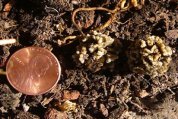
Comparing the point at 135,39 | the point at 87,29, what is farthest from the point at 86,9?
the point at 135,39

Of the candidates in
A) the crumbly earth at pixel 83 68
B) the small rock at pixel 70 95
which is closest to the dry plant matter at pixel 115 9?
the crumbly earth at pixel 83 68

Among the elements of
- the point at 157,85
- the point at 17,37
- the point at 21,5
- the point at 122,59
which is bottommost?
the point at 157,85

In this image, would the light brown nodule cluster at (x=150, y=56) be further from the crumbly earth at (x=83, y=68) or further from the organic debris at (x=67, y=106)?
the organic debris at (x=67, y=106)

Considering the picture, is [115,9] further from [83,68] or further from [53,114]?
[53,114]

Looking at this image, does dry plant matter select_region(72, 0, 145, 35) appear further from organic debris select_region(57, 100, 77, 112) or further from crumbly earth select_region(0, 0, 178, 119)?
organic debris select_region(57, 100, 77, 112)

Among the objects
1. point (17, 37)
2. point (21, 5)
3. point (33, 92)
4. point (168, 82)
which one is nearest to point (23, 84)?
point (33, 92)

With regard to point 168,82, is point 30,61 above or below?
above

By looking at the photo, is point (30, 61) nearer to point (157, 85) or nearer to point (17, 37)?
point (17, 37)
